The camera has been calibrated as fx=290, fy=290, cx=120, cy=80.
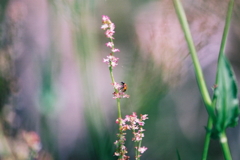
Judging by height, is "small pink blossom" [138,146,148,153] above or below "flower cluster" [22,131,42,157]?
below

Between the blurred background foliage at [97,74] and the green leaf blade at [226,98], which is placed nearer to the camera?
the green leaf blade at [226,98]

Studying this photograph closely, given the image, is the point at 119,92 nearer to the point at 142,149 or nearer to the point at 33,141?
the point at 142,149

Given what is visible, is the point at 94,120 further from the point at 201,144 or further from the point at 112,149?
the point at 201,144

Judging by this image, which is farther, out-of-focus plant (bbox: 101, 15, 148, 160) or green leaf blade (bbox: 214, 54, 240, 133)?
out-of-focus plant (bbox: 101, 15, 148, 160)

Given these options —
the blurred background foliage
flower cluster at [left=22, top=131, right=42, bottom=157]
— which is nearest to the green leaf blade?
the blurred background foliage

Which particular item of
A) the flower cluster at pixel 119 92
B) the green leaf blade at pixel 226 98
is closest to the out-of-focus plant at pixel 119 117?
the flower cluster at pixel 119 92

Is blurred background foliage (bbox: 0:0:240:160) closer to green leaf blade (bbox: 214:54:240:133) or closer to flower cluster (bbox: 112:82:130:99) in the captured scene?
flower cluster (bbox: 112:82:130:99)

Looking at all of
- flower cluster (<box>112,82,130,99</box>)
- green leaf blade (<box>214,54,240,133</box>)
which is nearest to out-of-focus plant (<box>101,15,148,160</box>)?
flower cluster (<box>112,82,130,99</box>)

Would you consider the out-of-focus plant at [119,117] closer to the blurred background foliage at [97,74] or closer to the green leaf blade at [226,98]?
the blurred background foliage at [97,74]

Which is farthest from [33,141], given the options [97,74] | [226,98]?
[226,98]

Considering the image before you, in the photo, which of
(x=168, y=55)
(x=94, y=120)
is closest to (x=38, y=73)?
(x=94, y=120)
